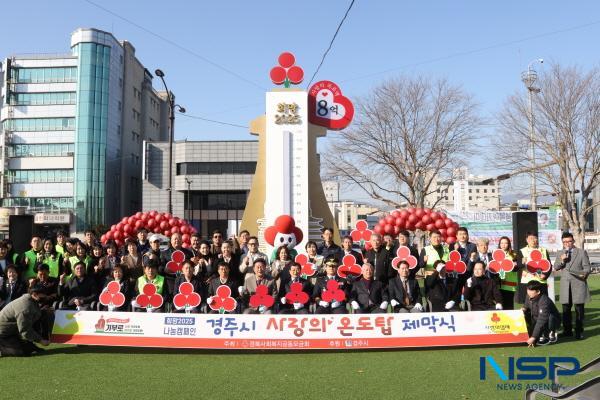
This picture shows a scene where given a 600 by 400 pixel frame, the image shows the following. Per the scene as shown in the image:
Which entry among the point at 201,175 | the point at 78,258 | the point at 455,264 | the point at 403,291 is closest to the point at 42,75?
the point at 201,175

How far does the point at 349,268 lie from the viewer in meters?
7.12

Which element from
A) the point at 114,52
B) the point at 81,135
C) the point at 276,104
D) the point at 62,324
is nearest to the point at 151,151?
the point at 81,135

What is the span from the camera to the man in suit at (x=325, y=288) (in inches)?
265

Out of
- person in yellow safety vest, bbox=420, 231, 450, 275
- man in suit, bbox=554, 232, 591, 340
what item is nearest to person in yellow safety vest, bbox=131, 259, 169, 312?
person in yellow safety vest, bbox=420, 231, 450, 275

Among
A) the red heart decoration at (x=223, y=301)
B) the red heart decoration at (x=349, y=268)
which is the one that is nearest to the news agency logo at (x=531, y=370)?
the red heart decoration at (x=349, y=268)

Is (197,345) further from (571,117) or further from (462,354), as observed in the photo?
(571,117)

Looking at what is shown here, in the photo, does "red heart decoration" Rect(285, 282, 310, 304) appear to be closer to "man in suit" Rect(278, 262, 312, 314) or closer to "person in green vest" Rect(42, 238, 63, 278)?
"man in suit" Rect(278, 262, 312, 314)

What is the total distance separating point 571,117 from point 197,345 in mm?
16372

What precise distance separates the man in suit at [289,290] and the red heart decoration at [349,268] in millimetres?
526

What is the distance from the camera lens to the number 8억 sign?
573 inches

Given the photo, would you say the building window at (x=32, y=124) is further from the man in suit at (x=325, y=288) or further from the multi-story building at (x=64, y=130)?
the man in suit at (x=325, y=288)

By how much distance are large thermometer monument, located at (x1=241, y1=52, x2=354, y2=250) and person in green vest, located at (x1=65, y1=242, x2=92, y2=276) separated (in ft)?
21.5

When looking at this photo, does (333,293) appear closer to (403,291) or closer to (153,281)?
(403,291)
